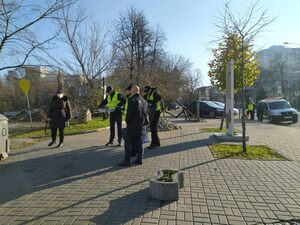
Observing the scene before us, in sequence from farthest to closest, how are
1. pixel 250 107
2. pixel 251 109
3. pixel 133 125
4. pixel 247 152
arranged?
pixel 250 107 < pixel 251 109 < pixel 247 152 < pixel 133 125

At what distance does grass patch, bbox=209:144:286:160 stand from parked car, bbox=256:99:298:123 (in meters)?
15.0

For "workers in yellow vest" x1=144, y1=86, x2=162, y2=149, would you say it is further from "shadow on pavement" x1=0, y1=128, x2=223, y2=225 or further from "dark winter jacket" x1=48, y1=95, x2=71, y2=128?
"dark winter jacket" x1=48, y1=95, x2=71, y2=128

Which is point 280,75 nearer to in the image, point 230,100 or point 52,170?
point 230,100

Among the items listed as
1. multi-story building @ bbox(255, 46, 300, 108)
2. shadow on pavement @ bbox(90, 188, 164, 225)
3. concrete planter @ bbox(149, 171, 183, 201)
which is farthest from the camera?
multi-story building @ bbox(255, 46, 300, 108)

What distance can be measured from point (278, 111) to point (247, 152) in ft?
54.5

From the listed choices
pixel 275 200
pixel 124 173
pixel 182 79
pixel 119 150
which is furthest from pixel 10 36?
pixel 182 79

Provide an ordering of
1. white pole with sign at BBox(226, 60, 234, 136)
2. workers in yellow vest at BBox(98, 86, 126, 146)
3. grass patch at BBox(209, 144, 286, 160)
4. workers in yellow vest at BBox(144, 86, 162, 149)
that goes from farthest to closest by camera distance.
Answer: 1. white pole with sign at BBox(226, 60, 234, 136)
2. workers in yellow vest at BBox(98, 86, 126, 146)
3. workers in yellow vest at BBox(144, 86, 162, 149)
4. grass patch at BBox(209, 144, 286, 160)

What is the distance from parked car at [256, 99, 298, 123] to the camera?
24.3 metres

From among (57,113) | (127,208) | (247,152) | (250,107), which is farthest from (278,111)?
(127,208)

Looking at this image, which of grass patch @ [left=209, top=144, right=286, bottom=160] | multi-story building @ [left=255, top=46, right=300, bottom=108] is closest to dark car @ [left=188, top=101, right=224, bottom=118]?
grass patch @ [left=209, top=144, right=286, bottom=160]

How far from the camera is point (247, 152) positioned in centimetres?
927

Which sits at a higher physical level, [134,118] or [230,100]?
[230,100]

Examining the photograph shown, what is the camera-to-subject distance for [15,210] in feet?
15.9

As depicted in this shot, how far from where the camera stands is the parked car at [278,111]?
24.3 meters
